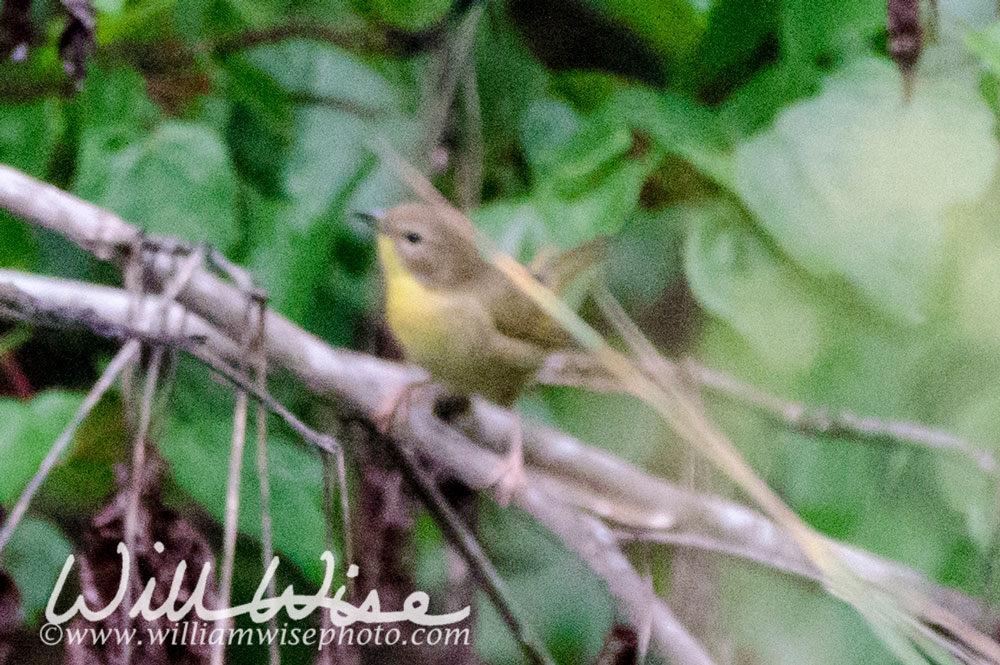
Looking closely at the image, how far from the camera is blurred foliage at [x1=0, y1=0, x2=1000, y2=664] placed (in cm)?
84

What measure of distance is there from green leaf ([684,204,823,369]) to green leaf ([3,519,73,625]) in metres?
0.62

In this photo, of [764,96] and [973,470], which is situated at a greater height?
[764,96]

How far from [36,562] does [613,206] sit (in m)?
0.61

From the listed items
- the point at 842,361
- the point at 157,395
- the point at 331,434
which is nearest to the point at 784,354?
the point at 842,361

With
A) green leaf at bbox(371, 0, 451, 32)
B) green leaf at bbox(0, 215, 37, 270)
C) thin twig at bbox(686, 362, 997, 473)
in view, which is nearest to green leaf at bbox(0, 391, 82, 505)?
green leaf at bbox(0, 215, 37, 270)

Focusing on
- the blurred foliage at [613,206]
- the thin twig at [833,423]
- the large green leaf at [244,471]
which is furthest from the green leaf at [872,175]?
the large green leaf at [244,471]

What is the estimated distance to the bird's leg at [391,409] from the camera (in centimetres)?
86

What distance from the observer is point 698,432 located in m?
0.89

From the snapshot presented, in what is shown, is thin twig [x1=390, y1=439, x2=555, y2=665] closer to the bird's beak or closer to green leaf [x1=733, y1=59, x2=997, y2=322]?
the bird's beak

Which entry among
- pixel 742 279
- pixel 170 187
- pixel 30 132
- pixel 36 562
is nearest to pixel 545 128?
pixel 742 279

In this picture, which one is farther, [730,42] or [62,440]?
[730,42]

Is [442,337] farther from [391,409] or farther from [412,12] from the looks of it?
[412,12]

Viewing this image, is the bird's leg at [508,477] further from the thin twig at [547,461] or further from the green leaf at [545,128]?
the green leaf at [545,128]

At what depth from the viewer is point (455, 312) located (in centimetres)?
97
